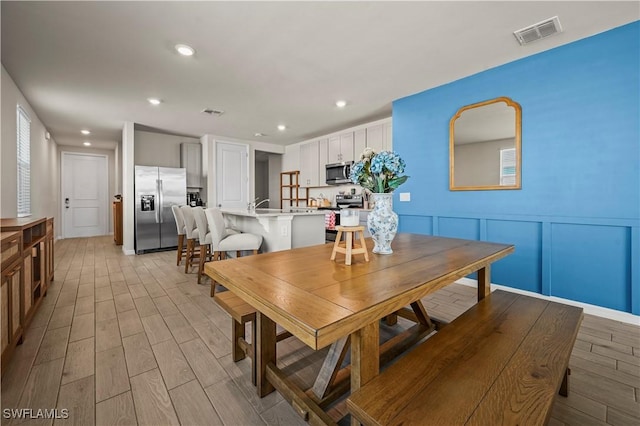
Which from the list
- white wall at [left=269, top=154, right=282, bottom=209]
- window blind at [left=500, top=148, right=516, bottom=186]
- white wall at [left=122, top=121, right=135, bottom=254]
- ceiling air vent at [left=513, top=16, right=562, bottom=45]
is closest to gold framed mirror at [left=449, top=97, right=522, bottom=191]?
window blind at [left=500, top=148, right=516, bottom=186]

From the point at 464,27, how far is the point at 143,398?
3.44 metres

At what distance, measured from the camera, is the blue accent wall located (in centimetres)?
230

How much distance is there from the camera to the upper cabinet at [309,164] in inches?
243

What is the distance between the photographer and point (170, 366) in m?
1.69

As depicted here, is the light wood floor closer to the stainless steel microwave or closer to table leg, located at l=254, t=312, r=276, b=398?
table leg, located at l=254, t=312, r=276, b=398

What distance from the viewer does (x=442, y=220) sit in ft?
11.5

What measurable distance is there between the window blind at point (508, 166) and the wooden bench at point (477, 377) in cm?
193

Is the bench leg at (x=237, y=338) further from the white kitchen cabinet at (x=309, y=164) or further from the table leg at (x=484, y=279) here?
the white kitchen cabinet at (x=309, y=164)

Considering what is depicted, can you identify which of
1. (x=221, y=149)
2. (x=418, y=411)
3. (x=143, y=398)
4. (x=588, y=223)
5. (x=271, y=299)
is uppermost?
(x=221, y=149)

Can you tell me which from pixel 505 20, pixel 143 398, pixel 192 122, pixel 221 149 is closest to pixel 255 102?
pixel 192 122

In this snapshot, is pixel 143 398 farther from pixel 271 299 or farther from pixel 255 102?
pixel 255 102

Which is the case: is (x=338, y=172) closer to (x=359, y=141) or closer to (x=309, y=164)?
(x=359, y=141)

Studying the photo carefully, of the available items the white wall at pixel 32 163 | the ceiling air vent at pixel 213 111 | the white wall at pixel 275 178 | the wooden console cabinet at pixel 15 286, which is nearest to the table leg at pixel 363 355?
the wooden console cabinet at pixel 15 286

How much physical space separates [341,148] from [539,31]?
352cm
